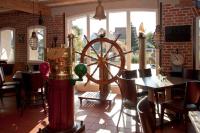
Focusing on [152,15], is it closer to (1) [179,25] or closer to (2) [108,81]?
(1) [179,25]

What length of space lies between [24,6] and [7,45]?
2883 mm

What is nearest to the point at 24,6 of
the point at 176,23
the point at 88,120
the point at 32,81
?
the point at 32,81

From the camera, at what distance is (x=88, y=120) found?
14.2ft

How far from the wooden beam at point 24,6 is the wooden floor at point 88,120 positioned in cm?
233

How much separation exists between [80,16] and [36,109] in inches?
128

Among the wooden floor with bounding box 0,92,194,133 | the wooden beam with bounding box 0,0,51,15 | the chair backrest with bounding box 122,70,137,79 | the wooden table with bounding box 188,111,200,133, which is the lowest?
the wooden floor with bounding box 0,92,194,133

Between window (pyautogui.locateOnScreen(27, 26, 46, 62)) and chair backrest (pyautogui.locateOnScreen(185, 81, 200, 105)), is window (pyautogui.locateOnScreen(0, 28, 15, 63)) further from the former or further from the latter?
chair backrest (pyautogui.locateOnScreen(185, 81, 200, 105))

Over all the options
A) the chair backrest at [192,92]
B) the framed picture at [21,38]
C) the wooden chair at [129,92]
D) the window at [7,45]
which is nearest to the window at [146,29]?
the wooden chair at [129,92]

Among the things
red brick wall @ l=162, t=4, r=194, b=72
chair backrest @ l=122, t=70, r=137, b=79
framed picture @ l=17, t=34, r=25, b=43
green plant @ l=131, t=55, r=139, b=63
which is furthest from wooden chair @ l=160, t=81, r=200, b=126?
framed picture @ l=17, t=34, r=25, b=43

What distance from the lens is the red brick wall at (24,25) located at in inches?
291

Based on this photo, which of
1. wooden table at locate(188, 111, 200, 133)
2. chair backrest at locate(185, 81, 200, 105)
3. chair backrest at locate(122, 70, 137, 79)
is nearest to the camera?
wooden table at locate(188, 111, 200, 133)

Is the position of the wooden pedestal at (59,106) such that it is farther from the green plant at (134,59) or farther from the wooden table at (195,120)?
the green plant at (134,59)

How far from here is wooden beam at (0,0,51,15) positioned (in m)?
5.64

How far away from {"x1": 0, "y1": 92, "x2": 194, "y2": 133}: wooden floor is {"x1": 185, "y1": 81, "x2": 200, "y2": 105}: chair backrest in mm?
699
